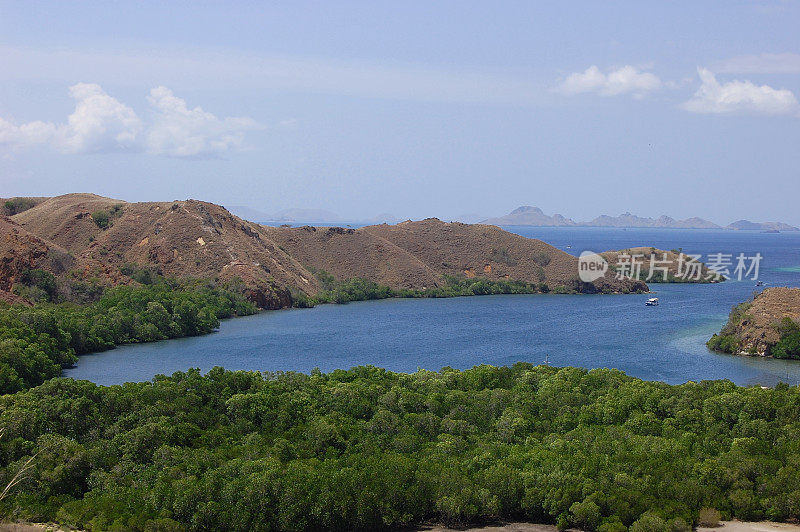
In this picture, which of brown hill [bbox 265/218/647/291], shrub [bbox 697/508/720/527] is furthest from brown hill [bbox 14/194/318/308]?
shrub [bbox 697/508/720/527]

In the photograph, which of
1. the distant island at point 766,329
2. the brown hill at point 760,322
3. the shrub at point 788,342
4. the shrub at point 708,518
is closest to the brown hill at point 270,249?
the brown hill at point 760,322

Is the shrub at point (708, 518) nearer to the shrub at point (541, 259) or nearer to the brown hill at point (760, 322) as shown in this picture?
the brown hill at point (760, 322)

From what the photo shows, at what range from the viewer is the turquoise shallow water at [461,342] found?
168ft

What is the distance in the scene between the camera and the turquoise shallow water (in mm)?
51344

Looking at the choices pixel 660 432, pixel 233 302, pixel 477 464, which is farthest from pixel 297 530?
pixel 233 302

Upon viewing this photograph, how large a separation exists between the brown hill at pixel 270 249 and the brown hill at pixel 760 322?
41.8m

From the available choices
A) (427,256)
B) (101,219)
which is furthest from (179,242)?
(427,256)

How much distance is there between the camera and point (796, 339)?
184ft

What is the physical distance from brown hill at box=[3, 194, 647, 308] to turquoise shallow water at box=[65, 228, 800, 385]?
29.4ft

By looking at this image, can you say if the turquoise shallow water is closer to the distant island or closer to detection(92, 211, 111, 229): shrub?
the distant island

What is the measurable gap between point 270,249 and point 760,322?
2201 inches

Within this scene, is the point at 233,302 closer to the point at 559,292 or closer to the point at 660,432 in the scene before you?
the point at 559,292

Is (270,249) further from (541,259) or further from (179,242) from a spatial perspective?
(541,259)

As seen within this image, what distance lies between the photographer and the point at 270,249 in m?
95.8
